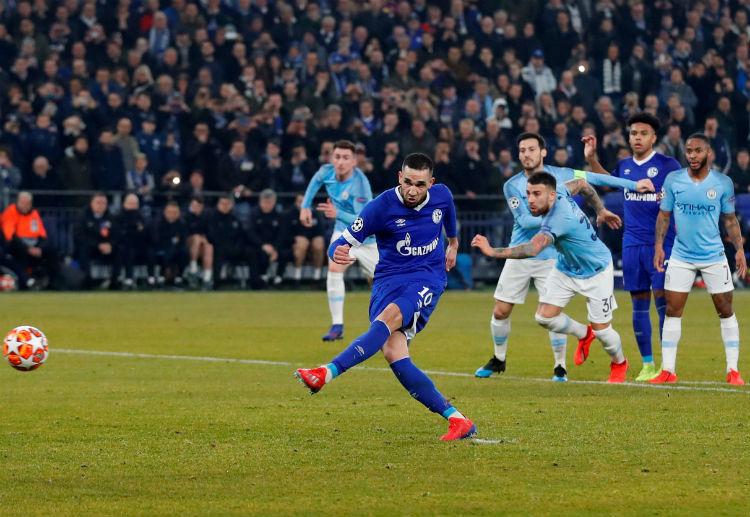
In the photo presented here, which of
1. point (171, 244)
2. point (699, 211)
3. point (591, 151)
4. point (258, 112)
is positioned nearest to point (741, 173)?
point (258, 112)

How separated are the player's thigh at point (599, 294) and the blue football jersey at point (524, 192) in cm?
81

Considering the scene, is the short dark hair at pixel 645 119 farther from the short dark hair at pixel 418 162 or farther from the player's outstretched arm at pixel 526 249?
the short dark hair at pixel 418 162

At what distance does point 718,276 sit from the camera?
1138cm

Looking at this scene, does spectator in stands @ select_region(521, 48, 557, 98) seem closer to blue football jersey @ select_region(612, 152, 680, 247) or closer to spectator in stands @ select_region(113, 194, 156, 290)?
spectator in stands @ select_region(113, 194, 156, 290)

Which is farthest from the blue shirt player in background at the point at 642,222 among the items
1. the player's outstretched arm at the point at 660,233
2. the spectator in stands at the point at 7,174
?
the spectator in stands at the point at 7,174

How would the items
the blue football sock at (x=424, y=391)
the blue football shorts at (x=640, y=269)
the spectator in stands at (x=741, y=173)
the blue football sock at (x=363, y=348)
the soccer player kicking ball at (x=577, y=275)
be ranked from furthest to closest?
the spectator in stands at (x=741, y=173) < the blue football shorts at (x=640, y=269) < the soccer player kicking ball at (x=577, y=275) < the blue football sock at (x=424, y=391) < the blue football sock at (x=363, y=348)

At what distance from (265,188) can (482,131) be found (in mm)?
4546

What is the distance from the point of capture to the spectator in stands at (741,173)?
26172mm

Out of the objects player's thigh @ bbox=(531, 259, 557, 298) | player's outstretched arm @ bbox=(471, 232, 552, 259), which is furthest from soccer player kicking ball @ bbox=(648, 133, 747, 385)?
player's outstretched arm @ bbox=(471, 232, 552, 259)

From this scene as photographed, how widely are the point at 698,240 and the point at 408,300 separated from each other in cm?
403

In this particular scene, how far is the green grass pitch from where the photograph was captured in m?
6.22

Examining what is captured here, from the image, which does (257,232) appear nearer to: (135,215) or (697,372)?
(135,215)

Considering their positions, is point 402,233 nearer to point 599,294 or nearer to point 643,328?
point 599,294

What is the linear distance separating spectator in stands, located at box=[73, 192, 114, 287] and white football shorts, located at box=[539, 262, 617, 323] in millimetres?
13857
